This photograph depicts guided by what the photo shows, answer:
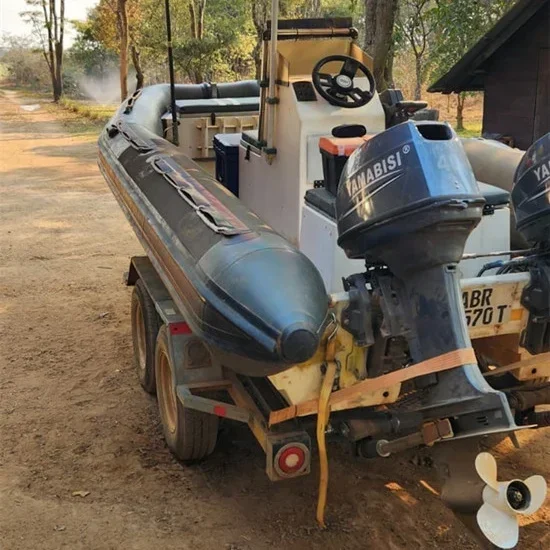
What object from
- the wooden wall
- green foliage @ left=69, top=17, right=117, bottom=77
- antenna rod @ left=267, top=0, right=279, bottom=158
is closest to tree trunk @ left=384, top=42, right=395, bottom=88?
the wooden wall

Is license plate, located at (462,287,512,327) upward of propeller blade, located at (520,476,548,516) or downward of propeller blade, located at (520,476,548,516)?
upward

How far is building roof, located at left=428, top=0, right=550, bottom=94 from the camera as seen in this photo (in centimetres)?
995

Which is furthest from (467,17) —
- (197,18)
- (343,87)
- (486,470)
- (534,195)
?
(486,470)

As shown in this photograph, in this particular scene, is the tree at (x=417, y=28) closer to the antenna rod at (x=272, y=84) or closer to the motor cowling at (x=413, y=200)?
the antenna rod at (x=272, y=84)

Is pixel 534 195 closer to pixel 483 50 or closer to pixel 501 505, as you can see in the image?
pixel 501 505

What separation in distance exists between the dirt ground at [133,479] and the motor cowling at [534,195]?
132 cm

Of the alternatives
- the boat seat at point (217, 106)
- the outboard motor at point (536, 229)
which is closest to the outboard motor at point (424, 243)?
the outboard motor at point (536, 229)

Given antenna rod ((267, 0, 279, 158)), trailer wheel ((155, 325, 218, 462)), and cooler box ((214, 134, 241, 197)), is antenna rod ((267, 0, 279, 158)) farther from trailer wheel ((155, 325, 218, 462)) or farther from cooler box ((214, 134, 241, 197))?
trailer wheel ((155, 325, 218, 462))

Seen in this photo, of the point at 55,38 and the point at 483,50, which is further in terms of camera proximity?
the point at 55,38

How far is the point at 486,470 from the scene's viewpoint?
2.44 metres

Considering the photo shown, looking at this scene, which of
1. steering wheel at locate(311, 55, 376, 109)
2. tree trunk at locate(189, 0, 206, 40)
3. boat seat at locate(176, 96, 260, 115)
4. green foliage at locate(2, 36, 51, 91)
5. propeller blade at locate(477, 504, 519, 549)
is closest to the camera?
propeller blade at locate(477, 504, 519, 549)

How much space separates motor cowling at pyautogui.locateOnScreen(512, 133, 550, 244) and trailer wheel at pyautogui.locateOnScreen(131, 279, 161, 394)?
84.9 inches

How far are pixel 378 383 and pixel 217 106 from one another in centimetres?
495

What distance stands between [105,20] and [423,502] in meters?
29.0
